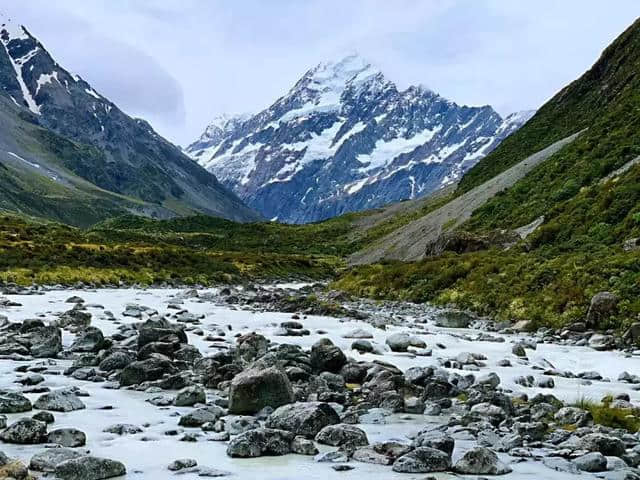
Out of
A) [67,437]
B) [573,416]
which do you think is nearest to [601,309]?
[573,416]

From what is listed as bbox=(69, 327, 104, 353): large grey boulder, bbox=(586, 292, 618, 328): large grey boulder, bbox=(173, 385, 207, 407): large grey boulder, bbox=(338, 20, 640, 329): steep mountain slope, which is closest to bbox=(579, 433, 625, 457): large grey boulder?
bbox=(173, 385, 207, 407): large grey boulder

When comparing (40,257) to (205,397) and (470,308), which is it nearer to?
(470,308)

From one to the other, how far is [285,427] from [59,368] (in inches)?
322

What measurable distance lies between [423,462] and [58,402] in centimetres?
724

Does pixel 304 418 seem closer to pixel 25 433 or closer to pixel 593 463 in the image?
pixel 25 433

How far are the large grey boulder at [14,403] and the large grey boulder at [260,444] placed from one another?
452cm

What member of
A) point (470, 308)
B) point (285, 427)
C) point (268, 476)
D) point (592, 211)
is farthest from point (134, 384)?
point (592, 211)

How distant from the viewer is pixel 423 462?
30.0 ft

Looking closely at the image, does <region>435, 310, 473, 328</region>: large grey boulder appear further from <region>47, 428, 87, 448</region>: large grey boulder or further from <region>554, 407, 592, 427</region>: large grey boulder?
<region>47, 428, 87, 448</region>: large grey boulder

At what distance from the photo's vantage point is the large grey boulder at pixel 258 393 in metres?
12.6

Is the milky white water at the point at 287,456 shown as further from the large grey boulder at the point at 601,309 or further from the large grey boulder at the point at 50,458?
the large grey boulder at the point at 601,309

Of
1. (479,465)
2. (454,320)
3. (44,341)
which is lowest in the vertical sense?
(479,465)

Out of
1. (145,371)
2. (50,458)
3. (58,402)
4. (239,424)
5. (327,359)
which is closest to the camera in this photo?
(50,458)

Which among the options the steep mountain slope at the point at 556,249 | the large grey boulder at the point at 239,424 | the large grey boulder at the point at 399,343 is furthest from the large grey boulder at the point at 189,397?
the steep mountain slope at the point at 556,249
